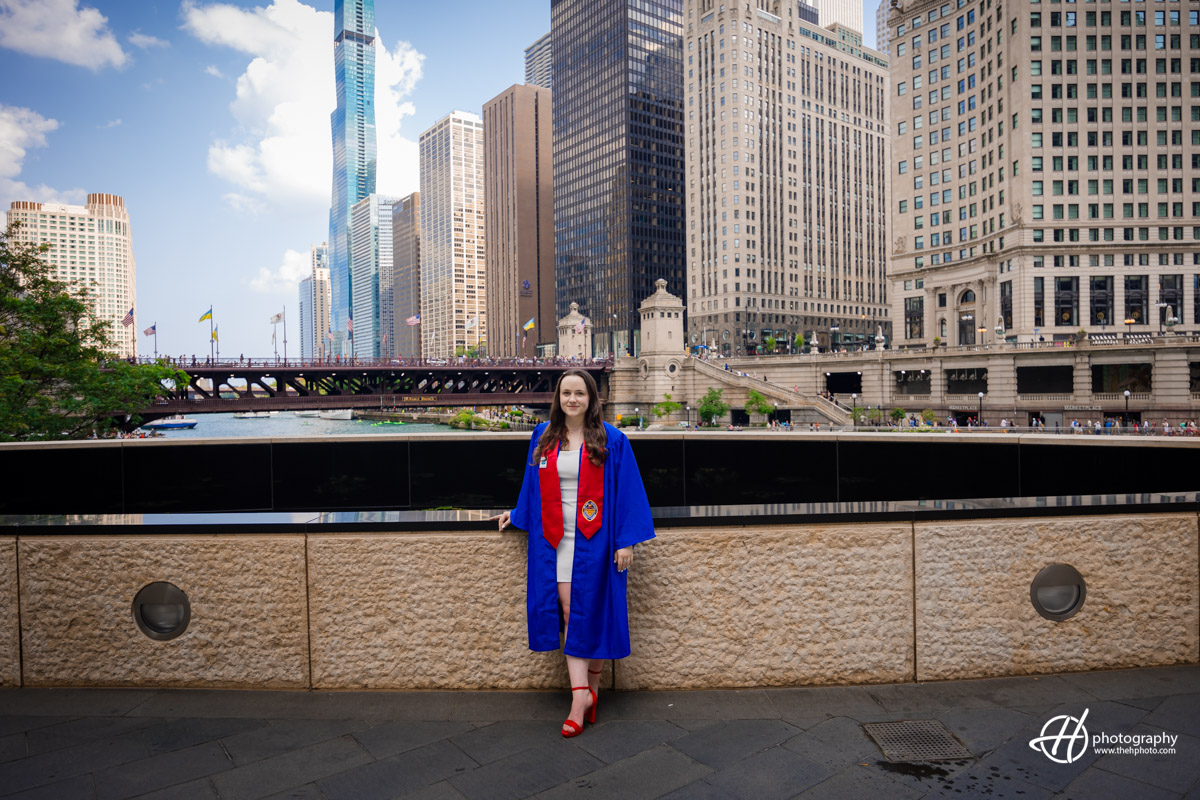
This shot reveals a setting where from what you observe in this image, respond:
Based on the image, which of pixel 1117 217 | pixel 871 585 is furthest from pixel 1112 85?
pixel 871 585

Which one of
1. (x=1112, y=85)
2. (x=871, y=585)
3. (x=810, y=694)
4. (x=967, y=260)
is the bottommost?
(x=810, y=694)

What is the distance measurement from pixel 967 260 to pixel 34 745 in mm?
90844

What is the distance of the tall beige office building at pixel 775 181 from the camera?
431 feet

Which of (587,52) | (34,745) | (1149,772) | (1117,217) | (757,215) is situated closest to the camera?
(1149,772)

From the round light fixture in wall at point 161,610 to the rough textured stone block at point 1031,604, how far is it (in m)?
5.06

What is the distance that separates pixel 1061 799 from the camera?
351 centimetres

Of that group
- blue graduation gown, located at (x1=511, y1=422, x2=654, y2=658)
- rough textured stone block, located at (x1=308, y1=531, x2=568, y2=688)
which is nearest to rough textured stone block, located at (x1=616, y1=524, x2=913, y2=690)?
blue graduation gown, located at (x1=511, y1=422, x2=654, y2=658)

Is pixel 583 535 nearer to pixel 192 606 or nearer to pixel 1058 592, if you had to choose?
pixel 192 606

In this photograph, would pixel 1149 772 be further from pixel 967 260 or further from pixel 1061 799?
pixel 967 260

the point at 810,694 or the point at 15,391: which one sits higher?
the point at 15,391

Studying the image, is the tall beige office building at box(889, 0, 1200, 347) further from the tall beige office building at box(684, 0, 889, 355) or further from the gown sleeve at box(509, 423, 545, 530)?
the gown sleeve at box(509, 423, 545, 530)

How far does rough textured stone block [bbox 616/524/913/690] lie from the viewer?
4840 mm

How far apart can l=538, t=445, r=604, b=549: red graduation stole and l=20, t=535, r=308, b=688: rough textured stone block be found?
175 cm

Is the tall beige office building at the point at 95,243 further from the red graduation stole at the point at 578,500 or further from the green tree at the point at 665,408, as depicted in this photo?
the red graduation stole at the point at 578,500
